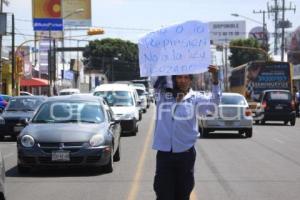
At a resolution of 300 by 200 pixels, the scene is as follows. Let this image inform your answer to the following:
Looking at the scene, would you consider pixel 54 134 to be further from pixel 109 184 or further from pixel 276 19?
pixel 276 19

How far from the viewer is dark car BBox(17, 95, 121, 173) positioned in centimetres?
1238

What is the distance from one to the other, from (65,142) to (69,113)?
133 cm

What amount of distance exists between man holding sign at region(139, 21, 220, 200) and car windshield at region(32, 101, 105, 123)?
6647 millimetres

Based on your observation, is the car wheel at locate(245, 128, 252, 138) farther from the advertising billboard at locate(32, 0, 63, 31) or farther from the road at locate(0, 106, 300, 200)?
the advertising billboard at locate(32, 0, 63, 31)

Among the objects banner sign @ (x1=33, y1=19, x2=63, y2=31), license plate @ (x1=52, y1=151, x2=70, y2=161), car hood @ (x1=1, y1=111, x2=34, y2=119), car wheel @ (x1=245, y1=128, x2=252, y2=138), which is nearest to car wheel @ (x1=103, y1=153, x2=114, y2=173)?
license plate @ (x1=52, y1=151, x2=70, y2=161)

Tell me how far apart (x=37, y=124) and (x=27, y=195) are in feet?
9.70

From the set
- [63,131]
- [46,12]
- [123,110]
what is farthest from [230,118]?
[46,12]

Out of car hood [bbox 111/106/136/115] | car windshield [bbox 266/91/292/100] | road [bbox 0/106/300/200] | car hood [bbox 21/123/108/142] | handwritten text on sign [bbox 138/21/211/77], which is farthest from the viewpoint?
car windshield [bbox 266/91/292/100]

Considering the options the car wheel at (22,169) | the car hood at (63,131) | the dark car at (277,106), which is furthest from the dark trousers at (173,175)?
the dark car at (277,106)

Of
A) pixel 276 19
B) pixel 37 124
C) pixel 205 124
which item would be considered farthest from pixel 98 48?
pixel 37 124

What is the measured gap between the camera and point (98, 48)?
120 metres

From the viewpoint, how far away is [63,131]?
1266 cm

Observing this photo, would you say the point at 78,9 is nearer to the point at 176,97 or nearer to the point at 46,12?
the point at 46,12

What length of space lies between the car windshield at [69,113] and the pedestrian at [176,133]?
22.1 ft
